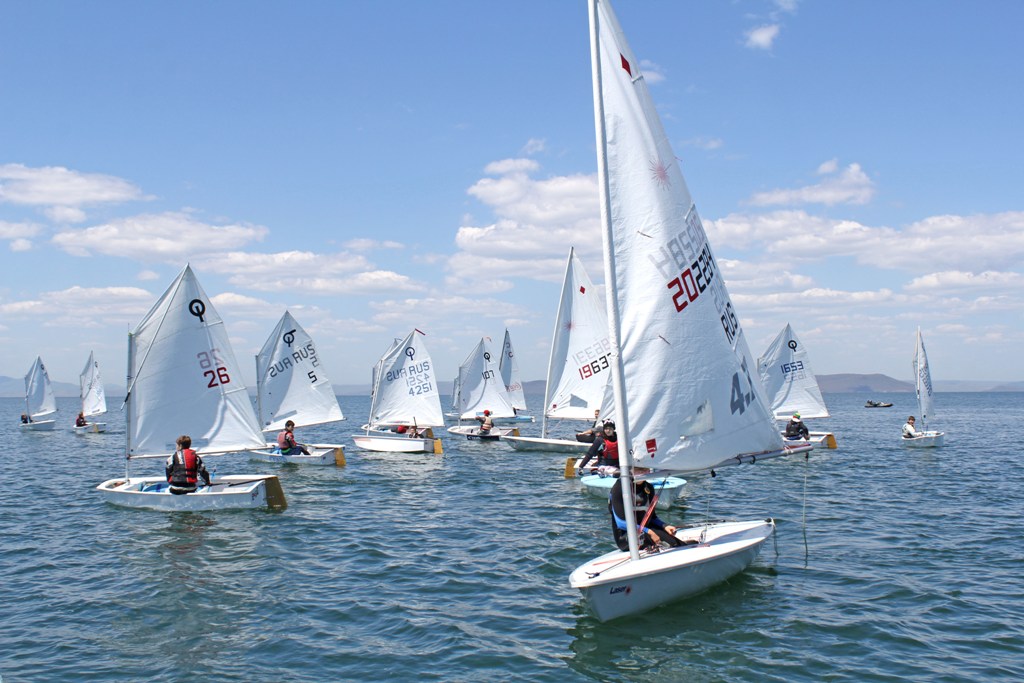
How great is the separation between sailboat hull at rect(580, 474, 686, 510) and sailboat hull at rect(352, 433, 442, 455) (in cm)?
1554

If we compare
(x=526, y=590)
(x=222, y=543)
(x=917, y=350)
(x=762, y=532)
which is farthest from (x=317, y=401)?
(x=917, y=350)

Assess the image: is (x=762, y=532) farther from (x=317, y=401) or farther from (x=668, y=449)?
(x=317, y=401)

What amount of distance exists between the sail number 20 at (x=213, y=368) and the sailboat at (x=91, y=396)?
150ft

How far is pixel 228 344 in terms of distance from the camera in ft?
81.6

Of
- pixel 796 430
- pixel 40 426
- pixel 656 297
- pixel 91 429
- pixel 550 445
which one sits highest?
pixel 656 297

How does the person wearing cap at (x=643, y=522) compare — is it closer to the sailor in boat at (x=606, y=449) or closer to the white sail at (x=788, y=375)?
the sailor in boat at (x=606, y=449)

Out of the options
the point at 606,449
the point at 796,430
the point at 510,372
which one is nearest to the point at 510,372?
the point at 510,372

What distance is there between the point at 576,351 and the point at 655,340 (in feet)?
76.2

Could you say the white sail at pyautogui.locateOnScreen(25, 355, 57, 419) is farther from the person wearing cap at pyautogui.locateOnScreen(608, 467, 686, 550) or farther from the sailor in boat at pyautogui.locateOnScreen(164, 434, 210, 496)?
the person wearing cap at pyautogui.locateOnScreen(608, 467, 686, 550)

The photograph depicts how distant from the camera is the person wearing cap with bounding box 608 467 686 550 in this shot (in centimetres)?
1327

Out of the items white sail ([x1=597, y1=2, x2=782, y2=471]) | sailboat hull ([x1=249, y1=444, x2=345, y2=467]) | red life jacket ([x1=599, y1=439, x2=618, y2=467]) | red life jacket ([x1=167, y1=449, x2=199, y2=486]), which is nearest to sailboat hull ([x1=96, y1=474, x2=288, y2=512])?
red life jacket ([x1=167, y1=449, x2=199, y2=486])

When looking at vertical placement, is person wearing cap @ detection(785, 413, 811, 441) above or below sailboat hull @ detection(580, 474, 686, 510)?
above

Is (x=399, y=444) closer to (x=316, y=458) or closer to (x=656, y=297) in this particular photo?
(x=316, y=458)

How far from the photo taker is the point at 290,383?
3575 centimetres
